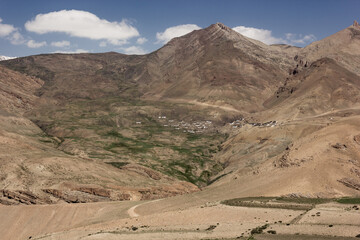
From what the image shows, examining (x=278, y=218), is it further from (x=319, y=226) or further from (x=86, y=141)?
(x=86, y=141)

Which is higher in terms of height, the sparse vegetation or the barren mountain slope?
the barren mountain slope

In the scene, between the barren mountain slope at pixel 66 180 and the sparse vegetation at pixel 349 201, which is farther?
the barren mountain slope at pixel 66 180

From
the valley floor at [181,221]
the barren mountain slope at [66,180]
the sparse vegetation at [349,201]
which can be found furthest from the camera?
the barren mountain slope at [66,180]

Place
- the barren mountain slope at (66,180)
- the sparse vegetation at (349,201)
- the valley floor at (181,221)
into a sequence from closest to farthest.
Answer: the valley floor at (181,221) → the sparse vegetation at (349,201) → the barren mountain slope at (66,180)

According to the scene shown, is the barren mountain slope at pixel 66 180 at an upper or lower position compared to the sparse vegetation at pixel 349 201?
upper

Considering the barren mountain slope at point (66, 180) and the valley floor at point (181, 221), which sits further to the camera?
the barren mountain slope at point (66, 180)

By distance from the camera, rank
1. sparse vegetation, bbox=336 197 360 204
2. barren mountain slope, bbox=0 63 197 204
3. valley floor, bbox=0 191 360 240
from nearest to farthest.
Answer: valley floor, bbox=0 191 360 240, sparse vegetation, bbox=336 197 360 204, barren mountain slope, bbox=0 63 197 204

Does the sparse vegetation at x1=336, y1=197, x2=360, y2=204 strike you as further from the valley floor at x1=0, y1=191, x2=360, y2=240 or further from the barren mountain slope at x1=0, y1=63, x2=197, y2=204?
the barren mountain slope at x1=0, y1=63, x2=197, y2=204

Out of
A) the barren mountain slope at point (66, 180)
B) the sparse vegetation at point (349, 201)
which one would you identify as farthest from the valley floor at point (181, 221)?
the barren mountain slope at point (66, 180)

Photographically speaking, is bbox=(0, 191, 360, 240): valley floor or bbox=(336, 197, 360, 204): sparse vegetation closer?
bbox=(0, 191, 360, 240): valley floor

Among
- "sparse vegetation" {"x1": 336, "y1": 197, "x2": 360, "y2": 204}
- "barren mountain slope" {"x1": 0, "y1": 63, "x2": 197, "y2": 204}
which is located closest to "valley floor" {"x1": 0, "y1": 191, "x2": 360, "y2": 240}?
"sparse vegetation" {"x1": 336, "y1": 197, "x2": 360, "y2": 204}

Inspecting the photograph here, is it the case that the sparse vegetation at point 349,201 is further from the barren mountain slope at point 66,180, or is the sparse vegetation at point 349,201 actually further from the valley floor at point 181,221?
the barren mountain slope at point 66,180
